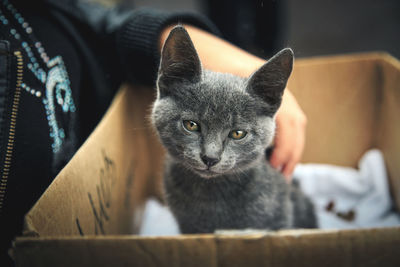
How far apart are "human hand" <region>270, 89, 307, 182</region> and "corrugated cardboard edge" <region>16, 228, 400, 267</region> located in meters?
0.46

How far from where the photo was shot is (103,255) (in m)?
0.48

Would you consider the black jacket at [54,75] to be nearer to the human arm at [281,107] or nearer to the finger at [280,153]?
the human arm at [281,107]

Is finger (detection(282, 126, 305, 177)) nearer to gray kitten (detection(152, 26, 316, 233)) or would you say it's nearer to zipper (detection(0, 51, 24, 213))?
gray kitten (detection(152, 26, 316, 233))

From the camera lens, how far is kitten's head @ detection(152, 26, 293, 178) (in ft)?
2.21

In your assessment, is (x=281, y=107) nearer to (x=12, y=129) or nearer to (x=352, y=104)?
(x=352, y=104)

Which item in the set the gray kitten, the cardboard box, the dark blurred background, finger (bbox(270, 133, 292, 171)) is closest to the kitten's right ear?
the gray kitten

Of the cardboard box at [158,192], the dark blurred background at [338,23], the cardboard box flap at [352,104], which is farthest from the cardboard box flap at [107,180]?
the dark blurred background at [338,23]

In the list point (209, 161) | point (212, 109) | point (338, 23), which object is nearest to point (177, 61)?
point (212, 109)

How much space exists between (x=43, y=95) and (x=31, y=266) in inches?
18.1

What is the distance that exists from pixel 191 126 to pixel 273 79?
8.2 inches

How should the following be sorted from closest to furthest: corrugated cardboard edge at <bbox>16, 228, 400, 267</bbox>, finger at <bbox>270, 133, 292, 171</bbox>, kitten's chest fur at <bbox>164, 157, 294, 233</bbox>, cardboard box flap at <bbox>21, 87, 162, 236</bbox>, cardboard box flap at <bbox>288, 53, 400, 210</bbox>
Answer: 1. corrugated cardboard edge at <bbox>16, 228, 400, 267</bbox>
2. cardboard box flap at <bbox>21, 87, 162, 236</bbox>
3. kitten's chest fur at <bbox>164, 157, 294, 233</bbox>
4. finger at <bbox>270, 133, 292, 171</bbox>
5. cardboard box flap at <bbox>288, 53, 400, 210</bbox>

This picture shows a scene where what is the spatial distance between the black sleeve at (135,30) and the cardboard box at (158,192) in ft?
0.43

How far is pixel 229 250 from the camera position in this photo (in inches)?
19.1

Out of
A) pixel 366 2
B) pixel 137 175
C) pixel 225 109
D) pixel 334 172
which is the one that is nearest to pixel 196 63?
pixel 225 109
